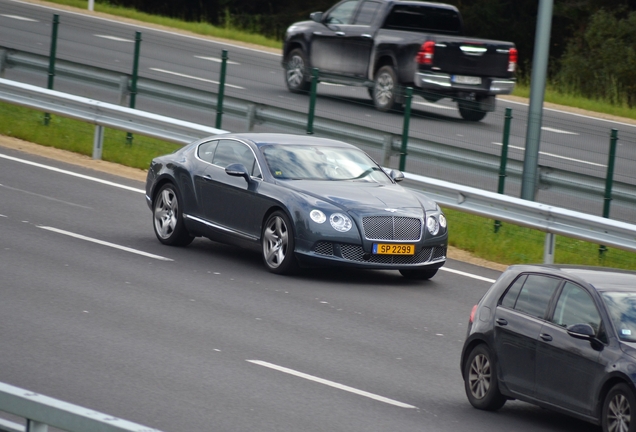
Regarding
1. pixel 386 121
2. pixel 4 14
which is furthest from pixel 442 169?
pixel 4 14

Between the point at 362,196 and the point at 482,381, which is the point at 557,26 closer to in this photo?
the point at 362,196

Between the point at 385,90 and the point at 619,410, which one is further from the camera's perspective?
the point at 385,90

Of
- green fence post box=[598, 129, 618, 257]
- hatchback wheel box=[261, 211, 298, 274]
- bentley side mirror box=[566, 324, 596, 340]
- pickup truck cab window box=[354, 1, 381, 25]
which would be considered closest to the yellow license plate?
hatchback wheel box=[261, 211, 298, 274]

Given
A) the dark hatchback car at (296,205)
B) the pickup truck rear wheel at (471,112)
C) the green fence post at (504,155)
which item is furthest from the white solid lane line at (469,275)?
the pickup truck rear wheel at (471,112)

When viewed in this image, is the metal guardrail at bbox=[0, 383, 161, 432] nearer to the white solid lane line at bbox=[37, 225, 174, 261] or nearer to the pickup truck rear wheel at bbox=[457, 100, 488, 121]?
the white solid lane line at bbox=[37, 225, 174, 261]

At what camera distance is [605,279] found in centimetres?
903

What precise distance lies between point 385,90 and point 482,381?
489 inches

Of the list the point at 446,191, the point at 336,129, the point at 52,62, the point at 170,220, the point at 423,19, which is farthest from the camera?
the point at 423,19

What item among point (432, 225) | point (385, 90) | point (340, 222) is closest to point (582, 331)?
point (340, 222)

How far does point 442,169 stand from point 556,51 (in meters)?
32.4

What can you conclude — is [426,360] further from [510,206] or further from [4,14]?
[4,14]

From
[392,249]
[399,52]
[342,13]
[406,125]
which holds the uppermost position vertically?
[342,13]

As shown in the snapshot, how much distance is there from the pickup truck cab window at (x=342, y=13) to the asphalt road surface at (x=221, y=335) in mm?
12902

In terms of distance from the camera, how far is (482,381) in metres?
9.62
